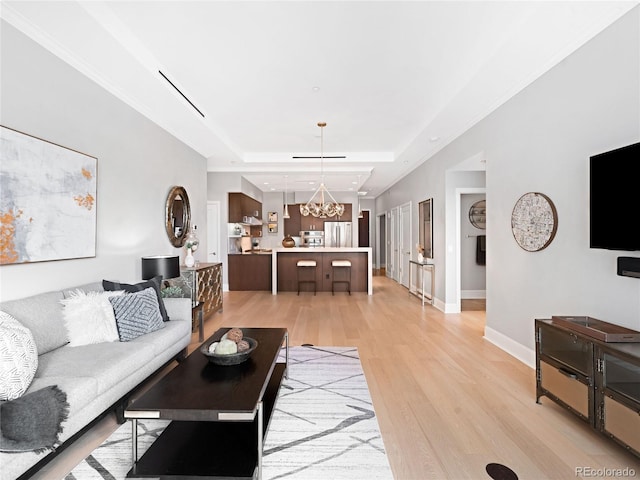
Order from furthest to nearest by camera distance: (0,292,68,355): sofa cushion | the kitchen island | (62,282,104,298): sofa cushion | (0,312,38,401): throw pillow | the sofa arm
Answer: the kitchen island, the sofa arm, (62,282,104,298): sofa cushion, (0,292,68,355): sofa cushion, (0,312,38,401): throw pillow

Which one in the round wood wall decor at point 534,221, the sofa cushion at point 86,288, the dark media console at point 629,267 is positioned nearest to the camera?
the dark media console at point 629,267

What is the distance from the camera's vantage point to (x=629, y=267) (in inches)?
83.3

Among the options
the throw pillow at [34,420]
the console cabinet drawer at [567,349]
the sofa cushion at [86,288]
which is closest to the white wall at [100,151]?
the sofa cushion at [86,288]

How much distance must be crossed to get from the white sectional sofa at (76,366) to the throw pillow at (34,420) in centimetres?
4

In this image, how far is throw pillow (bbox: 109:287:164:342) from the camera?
8.87 ft

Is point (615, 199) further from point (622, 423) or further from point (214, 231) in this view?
point (214, 231)

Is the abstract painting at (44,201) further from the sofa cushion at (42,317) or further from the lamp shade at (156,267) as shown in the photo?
the lamp shade at (156,267)

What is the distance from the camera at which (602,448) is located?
6.79ft

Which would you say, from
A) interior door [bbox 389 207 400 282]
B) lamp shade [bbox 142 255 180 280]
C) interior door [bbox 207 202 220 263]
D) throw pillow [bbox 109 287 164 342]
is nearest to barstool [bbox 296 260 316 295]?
interior door [bbox 207 202 220 263]

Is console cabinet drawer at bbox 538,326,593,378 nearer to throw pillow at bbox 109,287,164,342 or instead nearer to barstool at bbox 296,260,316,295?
throw pillow at bbox 109,287,164,342

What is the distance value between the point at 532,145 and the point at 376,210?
9072 millimetres

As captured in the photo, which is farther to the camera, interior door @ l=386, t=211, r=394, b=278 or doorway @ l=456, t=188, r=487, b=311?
interior door @ l=386, t=211, r=394, b=278

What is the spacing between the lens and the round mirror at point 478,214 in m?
6.95

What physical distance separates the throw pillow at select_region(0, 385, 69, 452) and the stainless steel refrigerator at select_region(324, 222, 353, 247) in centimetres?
915
